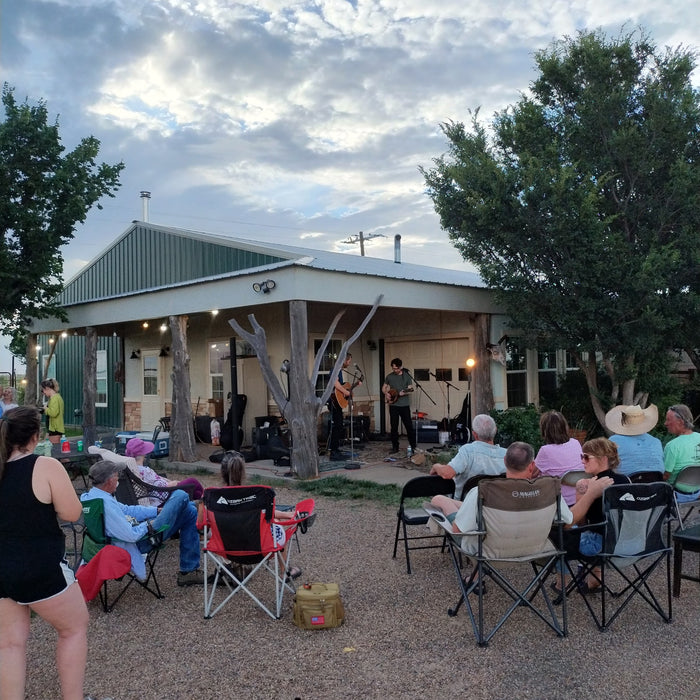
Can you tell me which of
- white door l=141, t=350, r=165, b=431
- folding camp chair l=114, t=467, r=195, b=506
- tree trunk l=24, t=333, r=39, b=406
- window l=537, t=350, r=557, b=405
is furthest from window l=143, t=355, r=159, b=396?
folding camp chair l=114, t=467, r=195, b=506

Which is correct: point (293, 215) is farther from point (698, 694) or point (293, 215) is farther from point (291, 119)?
point (698, 694)

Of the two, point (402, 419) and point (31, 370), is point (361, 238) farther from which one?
point (402, 419)

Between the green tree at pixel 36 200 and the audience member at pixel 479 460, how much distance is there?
33.0 feet

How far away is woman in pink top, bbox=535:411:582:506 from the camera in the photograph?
4.57 meters

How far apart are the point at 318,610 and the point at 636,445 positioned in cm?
296

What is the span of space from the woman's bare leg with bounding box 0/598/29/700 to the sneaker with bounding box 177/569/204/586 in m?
2.06

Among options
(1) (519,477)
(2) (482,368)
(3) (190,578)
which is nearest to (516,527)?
(1) (519,477)

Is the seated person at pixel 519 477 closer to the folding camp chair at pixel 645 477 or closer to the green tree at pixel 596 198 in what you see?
the folding camp chair at pixel 645 477

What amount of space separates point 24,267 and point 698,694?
491 inches

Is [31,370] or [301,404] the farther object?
[31,370]

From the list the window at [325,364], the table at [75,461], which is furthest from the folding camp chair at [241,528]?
the window at [325,364]

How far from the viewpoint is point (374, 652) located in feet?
11.2

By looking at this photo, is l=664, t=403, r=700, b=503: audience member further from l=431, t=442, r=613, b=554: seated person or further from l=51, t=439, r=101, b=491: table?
l=51, t=439, r=101, b=491: table

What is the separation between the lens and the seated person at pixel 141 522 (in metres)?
4.00
